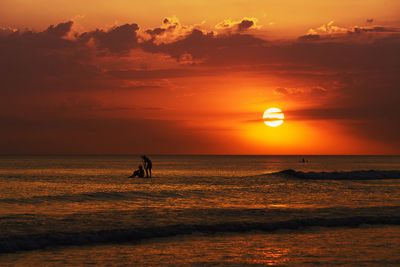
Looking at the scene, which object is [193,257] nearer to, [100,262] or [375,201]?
[100,262]

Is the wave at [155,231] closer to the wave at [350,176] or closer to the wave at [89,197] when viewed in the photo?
the wave at [89,197]

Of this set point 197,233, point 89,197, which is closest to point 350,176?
point 89,197

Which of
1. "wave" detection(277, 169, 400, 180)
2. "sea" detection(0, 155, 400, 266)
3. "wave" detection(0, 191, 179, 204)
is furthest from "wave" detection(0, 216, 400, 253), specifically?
"wave" detection(277, 169, 400, 180)

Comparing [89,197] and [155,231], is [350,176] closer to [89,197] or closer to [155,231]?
[89,197]

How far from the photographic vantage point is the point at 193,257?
51.9ft

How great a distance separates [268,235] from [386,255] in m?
5.58

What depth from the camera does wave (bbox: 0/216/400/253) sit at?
699 inches

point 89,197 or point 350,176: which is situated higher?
point 89,197

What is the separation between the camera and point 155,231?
20.4m

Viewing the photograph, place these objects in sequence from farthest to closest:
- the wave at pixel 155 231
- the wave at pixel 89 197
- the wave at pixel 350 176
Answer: the wave at pixel 350 176 < the wave at pixel 89 197 < the wave at pixel 155 231

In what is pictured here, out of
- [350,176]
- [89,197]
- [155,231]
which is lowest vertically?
[350,176]

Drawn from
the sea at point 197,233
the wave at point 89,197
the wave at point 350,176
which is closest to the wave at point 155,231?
the sea at point 197,233

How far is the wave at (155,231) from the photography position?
17.8 meters

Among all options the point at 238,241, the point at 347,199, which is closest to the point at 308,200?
the point at 347,199
